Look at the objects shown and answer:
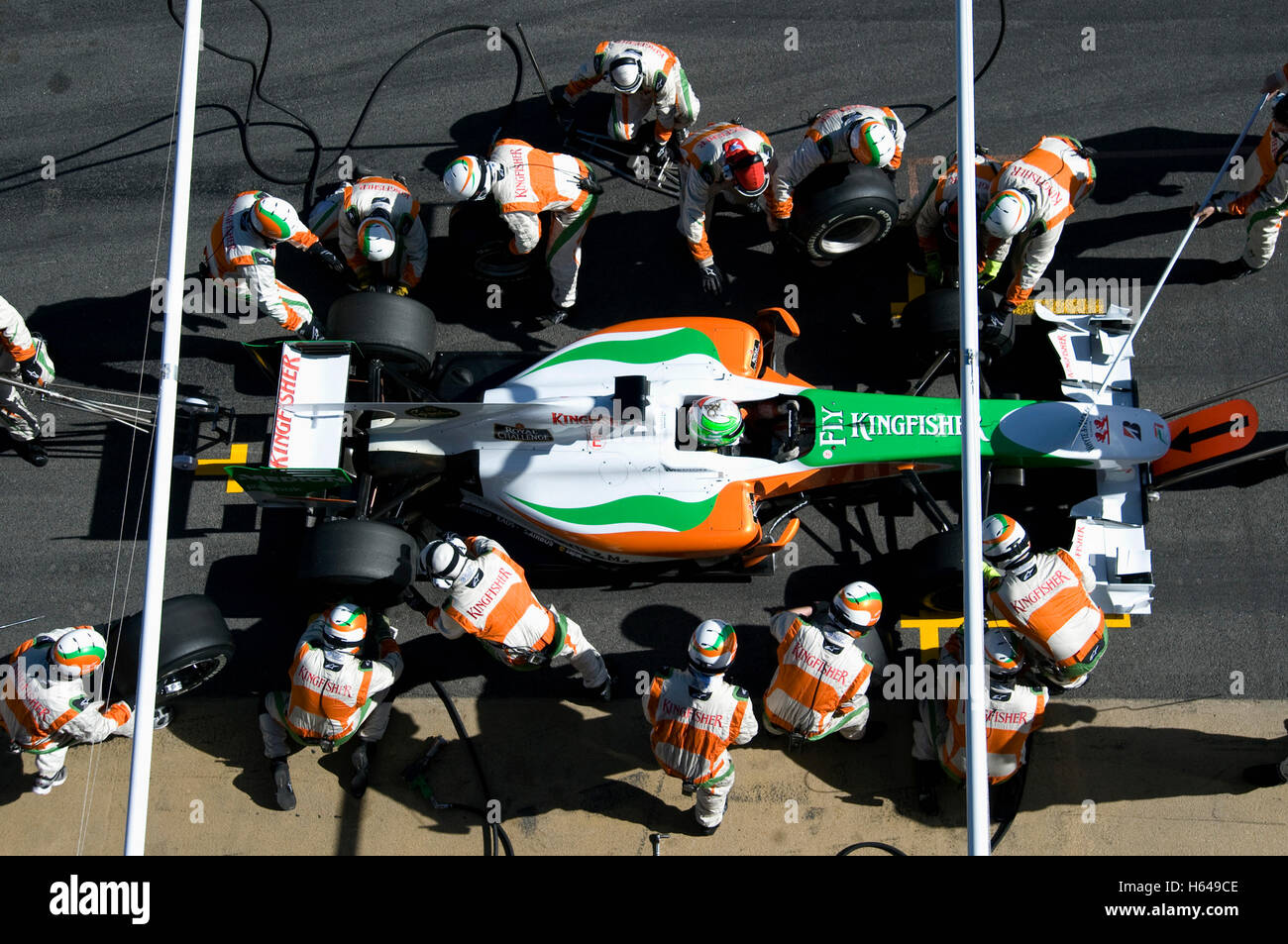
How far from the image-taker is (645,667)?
681 centimetres

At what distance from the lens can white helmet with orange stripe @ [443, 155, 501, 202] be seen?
6.68 m

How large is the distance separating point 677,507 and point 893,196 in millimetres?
2874

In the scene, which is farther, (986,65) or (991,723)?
(986,65)

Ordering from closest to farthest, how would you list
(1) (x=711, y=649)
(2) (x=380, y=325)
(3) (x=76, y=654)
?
(1) (x=711, y=649) < (3) (x=76, y=654) < (2) (x=380, y=325)

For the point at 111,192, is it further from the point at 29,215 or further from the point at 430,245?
the point at 430,245

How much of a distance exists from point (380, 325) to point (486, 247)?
4.13 ft

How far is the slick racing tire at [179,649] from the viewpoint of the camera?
241 inches

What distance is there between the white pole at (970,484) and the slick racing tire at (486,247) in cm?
345

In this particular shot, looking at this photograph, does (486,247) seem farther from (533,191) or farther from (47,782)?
(47,782)

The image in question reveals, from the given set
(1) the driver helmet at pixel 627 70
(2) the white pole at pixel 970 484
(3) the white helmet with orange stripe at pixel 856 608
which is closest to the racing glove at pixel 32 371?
(1) the driver helmet at pixel 627 70

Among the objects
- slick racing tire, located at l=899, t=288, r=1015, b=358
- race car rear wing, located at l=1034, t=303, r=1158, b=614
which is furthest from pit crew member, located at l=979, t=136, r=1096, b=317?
race car rear wing, located at l=1034, t=303, r=1158, b=614

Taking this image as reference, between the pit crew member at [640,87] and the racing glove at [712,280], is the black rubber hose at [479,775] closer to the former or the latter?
the racing glove at [712,280]

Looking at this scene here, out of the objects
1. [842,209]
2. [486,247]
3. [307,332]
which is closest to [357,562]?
[307,332]

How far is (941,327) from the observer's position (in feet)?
21.9
